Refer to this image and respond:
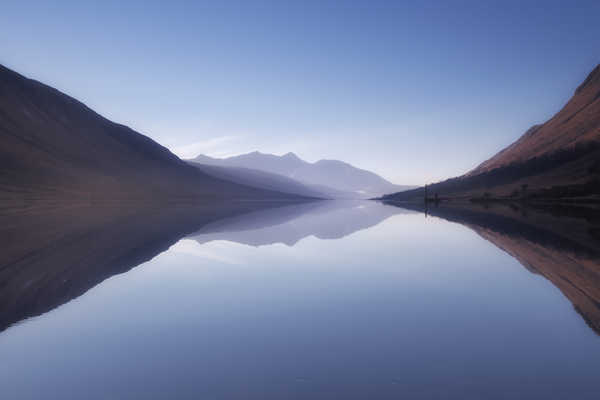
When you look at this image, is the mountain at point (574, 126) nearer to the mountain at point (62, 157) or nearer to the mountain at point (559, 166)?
the mountain at point (559, 166)

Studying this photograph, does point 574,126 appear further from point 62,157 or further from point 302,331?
point 62,157

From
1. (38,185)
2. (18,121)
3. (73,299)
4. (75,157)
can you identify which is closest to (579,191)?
(73,299)

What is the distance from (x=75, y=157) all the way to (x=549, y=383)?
172m

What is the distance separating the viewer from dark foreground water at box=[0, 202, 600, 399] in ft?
16.1

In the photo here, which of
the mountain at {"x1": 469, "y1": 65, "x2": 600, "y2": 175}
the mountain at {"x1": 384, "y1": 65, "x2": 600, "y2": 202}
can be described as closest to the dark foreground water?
the mountain at {"x1": 384, "y1": 65, "x2": 600, "y2": 202}

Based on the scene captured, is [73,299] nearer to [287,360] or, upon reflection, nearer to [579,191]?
[287,360]

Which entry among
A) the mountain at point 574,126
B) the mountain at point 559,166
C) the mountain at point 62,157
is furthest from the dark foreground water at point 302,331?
the mountain at point 574,126

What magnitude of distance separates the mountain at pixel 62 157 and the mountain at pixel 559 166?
117775 millimetres

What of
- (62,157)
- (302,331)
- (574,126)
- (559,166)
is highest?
(574,126)

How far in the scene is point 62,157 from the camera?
138 meters

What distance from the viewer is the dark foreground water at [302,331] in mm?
4898

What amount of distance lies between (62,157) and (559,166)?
594 feet

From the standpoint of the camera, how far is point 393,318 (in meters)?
7.56

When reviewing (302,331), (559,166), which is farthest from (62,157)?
(559,166)
